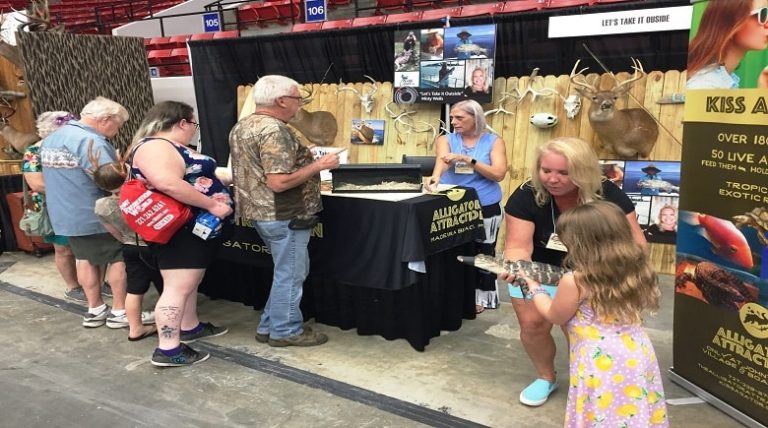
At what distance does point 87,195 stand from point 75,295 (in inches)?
46.3

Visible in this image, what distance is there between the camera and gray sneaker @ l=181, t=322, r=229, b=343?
139 inches

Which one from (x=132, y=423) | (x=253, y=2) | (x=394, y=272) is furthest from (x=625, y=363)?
(x=253, y=2)

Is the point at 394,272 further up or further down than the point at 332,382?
further up

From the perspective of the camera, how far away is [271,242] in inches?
123

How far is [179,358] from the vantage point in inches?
124

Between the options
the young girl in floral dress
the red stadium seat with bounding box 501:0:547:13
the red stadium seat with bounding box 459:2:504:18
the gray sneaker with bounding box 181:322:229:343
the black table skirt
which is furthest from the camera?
the red stadium seat with bounding box 459:2:504:18

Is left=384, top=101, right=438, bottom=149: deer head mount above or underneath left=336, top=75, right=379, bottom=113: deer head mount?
underneath

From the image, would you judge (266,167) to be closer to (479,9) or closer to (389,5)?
(479,9)

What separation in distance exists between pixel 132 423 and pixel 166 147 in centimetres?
133

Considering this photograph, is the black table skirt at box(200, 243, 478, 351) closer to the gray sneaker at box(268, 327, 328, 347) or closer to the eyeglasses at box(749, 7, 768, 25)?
the gray sneaker at box(268, 327, 328, 347)

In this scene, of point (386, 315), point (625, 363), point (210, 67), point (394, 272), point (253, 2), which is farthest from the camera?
point (253, 2)

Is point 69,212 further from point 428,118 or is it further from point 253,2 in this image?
point 253,2

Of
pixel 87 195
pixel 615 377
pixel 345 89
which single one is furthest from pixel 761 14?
pixel 345 89

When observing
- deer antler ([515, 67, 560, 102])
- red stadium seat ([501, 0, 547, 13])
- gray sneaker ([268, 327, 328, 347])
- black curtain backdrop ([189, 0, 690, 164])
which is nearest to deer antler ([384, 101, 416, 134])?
black curtain backdrop ([189, 0, 690, 164])
